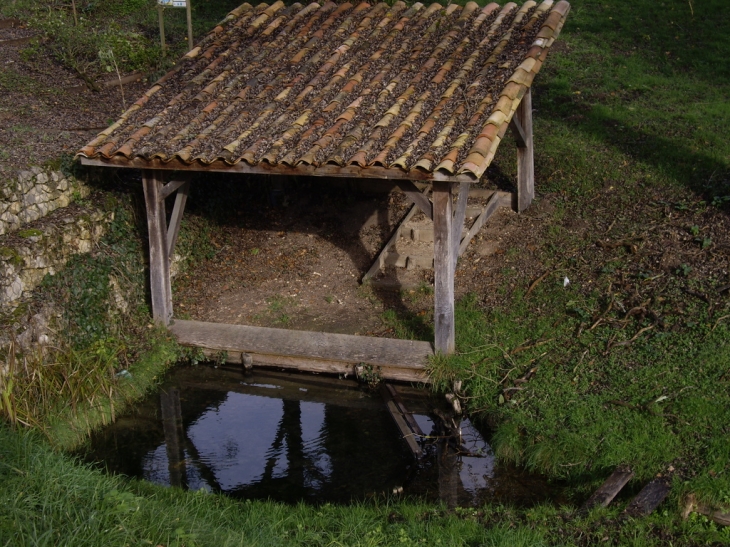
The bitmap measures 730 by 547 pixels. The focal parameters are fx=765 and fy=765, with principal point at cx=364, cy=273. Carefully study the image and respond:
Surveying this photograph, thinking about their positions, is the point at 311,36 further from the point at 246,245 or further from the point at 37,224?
the point at 37,224

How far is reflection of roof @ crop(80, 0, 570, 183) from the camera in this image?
796 cm

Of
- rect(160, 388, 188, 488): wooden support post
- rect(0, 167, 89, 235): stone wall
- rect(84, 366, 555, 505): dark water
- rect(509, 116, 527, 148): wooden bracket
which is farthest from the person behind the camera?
rect(509, 116, 527, 148): wooden bracket

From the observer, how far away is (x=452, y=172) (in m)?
7.39

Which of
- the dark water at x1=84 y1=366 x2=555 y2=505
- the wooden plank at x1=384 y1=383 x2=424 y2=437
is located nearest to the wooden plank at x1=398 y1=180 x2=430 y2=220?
the wooden plank at x1=384 y1=383 x2=424 y2=437

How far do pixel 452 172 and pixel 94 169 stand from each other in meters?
5.01

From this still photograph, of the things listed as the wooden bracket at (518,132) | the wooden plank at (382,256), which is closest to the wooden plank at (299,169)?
the wooden plank at (382,256)

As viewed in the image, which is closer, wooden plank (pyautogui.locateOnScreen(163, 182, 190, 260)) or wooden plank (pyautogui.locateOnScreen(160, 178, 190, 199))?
wooden plank (pyautogui.locateOnScreen(160, 178, 190, 199))

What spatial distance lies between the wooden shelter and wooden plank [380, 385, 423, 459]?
379 millimetres

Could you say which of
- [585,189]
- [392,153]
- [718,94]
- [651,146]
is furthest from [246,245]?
[718,94]

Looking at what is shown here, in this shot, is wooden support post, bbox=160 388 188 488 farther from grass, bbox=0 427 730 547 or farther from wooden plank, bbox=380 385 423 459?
wooden plank, bbox=380 385 423 459

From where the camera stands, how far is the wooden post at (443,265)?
→ 8.18 m

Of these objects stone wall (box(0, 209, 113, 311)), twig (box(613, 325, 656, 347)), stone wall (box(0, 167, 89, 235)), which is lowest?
twig (box(613, 325, 656, 347))

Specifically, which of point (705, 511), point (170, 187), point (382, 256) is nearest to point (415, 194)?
point (382, 256)

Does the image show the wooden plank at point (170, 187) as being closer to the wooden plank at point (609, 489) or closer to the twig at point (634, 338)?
the twig at point (634, 338)
